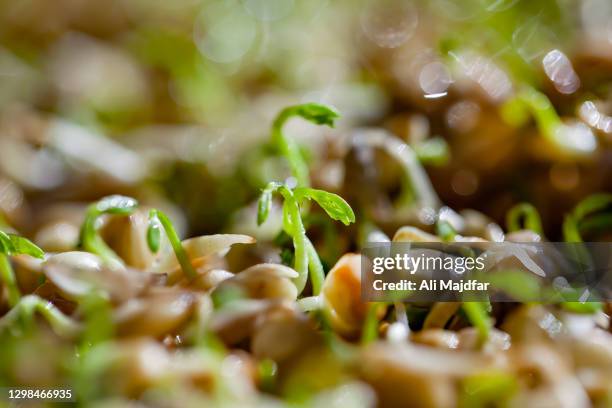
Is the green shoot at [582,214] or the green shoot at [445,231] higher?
the green shoot at [445,231]

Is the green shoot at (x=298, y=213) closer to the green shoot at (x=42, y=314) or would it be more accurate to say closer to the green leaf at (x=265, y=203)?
the green leaf at (x=265, y=203)

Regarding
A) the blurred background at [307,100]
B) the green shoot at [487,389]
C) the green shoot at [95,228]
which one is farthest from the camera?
the blurred background at [307,100]

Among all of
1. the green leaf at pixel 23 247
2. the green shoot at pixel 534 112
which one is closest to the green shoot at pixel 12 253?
the green leaf at pixel 23 247

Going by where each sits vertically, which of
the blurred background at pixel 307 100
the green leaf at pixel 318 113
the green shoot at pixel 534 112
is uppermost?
the green leaf at pixel 318 113

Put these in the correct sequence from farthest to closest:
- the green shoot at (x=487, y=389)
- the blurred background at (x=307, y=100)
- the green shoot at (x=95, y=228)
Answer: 1. the blurred background at (x=307, y=100)
2. the green shoot at (x=95, y=228)
3. the green shoot at (x=487, y=389)

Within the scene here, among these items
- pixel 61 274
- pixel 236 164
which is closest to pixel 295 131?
pixel 236 164

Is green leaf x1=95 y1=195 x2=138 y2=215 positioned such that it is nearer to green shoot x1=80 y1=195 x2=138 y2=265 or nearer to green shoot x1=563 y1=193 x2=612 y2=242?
green shoot x1=80 y1=195 x2=138 y2=265

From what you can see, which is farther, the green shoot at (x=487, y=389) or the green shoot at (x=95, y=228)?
the green shoot at (x=95, y=228)
